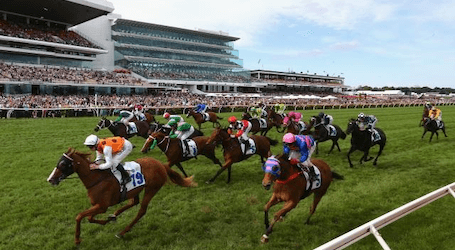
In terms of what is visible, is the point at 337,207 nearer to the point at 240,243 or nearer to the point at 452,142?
the point at 240,243

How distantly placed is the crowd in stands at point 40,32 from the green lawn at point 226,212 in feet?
116

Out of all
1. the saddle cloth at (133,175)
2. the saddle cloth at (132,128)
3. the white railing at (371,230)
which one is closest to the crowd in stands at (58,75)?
the saddle cloth at (132,128)

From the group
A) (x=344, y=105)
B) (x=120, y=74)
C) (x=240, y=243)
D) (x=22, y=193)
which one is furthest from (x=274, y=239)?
(x=120, y=74)

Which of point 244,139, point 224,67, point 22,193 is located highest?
point 224,67

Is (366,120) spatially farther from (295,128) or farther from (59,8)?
(59,8)

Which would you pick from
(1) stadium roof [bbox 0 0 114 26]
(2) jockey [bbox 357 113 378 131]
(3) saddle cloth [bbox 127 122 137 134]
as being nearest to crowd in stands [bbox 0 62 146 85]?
(1) stadium roof [bbox 0 0 114 26]

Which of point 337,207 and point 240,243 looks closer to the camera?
point 240,243

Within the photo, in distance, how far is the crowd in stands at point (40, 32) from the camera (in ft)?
121

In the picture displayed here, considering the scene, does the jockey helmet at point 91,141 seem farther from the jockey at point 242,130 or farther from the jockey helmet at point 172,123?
the jockey helmet at point 172,123

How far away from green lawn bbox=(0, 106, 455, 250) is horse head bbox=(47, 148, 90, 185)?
3.28 ft

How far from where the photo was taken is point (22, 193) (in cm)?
622

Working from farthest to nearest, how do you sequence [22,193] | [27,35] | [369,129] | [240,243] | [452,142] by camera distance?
1. [27,35]
2. [452,142]
3. [369,129]
4. [22,193]
5. [240,243]

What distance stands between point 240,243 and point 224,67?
63714 millimetres

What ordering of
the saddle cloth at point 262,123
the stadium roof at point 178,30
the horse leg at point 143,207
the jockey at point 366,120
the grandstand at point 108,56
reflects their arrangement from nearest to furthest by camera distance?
the horse leg at point 143,207, the jockey at point 366,120, the saddle cloth at point 262,123, the grandstand at point 108,56, the stadium roof at point 178,30
